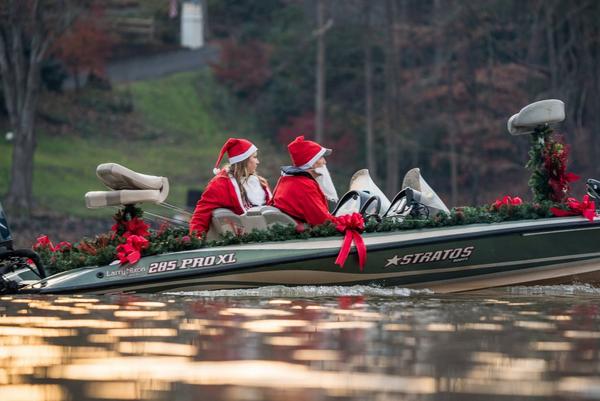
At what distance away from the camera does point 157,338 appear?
1027 cm

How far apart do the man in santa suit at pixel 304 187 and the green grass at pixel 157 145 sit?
22.3 metres

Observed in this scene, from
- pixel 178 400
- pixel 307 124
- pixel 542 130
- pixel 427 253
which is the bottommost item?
pixel 178 400

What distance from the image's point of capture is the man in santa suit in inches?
568

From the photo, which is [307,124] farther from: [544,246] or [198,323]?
[198,323]

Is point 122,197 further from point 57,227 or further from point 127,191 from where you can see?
point 57,227

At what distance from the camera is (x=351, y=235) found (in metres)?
13.9

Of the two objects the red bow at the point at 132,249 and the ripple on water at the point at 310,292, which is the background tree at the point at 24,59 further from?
the ripple on water at the point at 310,292

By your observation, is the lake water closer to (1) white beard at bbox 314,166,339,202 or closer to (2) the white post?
(1) white beard at bbox 314,166,339,202

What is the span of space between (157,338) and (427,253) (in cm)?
437

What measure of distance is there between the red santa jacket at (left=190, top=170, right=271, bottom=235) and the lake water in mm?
1111

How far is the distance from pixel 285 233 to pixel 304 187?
0.56 metres

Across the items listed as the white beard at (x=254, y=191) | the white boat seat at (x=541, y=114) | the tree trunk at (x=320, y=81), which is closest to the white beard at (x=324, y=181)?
the white beard at (x=254, y=191)

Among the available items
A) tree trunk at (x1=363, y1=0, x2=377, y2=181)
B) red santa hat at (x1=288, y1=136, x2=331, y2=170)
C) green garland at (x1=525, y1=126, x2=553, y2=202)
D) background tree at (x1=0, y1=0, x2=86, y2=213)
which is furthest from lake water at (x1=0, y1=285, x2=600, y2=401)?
tree trunk at (x1=363, y1=0, x2=377, y2=181)

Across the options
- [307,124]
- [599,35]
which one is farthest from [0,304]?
[307,124]
